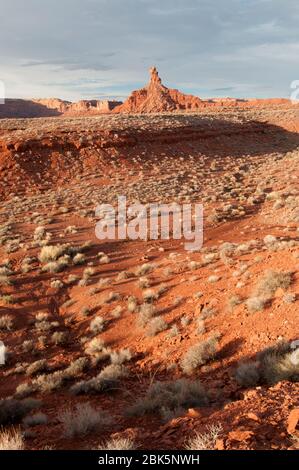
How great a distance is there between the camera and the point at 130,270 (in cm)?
1488

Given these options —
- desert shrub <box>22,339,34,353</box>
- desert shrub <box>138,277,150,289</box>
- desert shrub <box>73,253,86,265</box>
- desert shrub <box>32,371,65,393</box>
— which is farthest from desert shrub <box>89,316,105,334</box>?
desert shrub <box>73,253,86,265</box>

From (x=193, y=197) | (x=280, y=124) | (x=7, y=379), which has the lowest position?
(x=7, y=379)

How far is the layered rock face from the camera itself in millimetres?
119062

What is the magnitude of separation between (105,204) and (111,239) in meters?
6.64

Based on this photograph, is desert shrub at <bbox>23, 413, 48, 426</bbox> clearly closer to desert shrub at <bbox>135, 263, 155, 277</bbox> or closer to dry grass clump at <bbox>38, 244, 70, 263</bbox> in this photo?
desert shrub at <bbox>135, 263, 155, 277</bbox>

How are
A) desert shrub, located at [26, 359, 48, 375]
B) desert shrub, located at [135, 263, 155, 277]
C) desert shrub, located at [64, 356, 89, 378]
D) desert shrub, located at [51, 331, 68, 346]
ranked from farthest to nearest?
1. desert shrub, located at [135, 263, 155, 277]
2. desert shrub, located at [51, 331, 68, 346]
3. desert shrub, located at [26, 359, 48, 375]
4. desert shrub, located at [64, 356, 89, 378]

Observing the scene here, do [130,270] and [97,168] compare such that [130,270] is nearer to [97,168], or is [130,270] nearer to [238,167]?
[97,168]

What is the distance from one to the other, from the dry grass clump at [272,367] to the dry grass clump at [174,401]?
782 mm

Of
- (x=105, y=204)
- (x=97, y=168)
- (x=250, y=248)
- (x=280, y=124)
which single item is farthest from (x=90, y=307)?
(x=280, y=124)

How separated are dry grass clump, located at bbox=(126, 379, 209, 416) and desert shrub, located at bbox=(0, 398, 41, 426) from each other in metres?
2.07

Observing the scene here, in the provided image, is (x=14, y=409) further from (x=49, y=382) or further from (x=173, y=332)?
(x=173, y=332)

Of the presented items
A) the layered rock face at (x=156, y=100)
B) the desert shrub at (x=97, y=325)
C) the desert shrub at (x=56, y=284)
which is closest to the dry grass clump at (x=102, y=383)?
the desert shrub at (x=97, y=325)

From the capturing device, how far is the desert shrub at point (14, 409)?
720 centimetres

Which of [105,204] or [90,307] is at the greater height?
[105,204]
